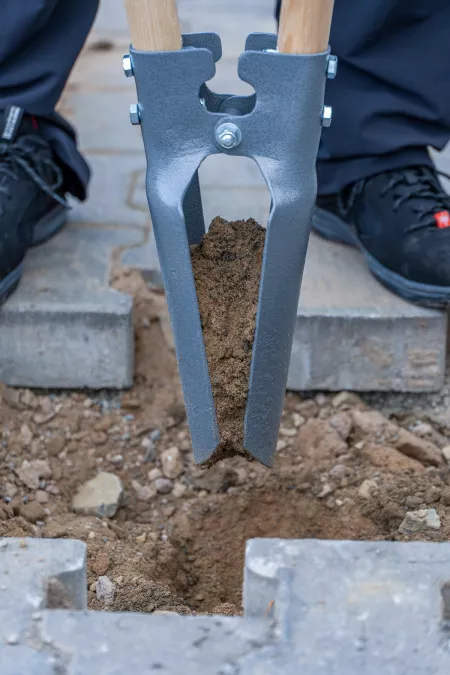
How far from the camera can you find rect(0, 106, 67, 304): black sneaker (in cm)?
196

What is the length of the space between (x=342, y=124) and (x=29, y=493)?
3.62 feet

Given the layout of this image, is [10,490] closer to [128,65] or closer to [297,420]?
[297,420]

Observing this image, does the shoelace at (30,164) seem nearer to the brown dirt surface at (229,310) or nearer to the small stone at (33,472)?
the small stone at (33,472)

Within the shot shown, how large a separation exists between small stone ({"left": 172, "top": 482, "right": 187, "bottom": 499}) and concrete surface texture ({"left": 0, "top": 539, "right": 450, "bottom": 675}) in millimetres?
654

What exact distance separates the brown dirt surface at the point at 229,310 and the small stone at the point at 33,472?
598mm

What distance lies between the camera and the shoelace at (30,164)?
2053 millimetres

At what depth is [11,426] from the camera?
192cm

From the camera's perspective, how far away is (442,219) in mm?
1992

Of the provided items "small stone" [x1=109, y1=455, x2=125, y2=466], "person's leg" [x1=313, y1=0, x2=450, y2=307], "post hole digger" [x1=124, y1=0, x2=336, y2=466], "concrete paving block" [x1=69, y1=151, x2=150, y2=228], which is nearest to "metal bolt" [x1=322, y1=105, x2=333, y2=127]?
"post hole digger" [x1=124, y1=0, x2=336, y2=466]

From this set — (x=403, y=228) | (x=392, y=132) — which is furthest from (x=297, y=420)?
(x=392, y=132)

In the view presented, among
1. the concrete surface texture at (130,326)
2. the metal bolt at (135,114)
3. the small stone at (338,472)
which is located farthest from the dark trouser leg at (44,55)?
the small stone at (338,472)

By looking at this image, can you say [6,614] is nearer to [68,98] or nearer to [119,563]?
[119,563]

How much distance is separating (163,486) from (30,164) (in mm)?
830

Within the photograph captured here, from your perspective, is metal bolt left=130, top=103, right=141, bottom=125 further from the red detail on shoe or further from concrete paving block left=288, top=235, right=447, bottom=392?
the red detail on shoe
